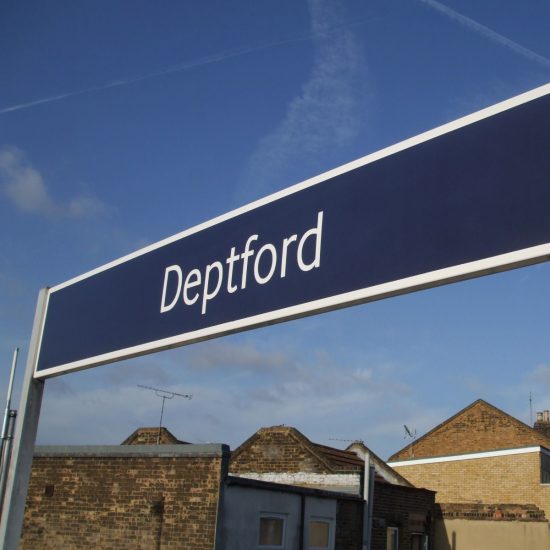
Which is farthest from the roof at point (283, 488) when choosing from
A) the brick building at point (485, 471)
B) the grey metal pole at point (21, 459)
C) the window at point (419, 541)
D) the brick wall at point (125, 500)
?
the grey metal pole at point (21, 459)

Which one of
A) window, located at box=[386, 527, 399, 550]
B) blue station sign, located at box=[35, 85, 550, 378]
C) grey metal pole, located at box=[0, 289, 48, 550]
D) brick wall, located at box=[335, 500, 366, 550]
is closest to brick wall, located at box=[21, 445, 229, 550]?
brick wall, located at box=[335, 500, 366, 550]

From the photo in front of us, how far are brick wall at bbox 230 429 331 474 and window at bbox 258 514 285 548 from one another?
4.04m

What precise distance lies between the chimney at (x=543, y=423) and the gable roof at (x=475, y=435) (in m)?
5.23

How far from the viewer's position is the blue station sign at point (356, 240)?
2.62 metres

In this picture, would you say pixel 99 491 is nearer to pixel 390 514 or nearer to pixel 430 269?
pixel 390 514

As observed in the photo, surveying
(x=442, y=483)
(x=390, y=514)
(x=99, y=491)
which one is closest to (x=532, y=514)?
(x=390, y=514)

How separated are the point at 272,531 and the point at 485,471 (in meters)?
18.5

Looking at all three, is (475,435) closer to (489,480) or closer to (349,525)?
(489,480)

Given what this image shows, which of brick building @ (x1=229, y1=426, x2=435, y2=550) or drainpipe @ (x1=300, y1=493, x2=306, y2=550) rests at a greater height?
brick building @ (x1=229, y1=426, x2=435, y2=550)

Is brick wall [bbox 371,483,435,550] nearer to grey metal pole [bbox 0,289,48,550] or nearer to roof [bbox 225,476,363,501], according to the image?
roof [bbox 225,476,363,501]

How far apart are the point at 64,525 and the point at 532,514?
15661mm

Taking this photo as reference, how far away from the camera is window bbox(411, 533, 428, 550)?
73.4 feet

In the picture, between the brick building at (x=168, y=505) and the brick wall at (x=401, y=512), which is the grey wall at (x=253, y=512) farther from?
the brick wall at (x=401, y=512)

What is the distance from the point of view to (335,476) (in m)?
20.2
